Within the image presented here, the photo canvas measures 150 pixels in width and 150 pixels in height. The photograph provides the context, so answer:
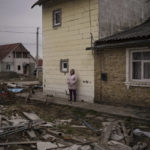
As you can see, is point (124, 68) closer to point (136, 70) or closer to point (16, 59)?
point (136, 70)

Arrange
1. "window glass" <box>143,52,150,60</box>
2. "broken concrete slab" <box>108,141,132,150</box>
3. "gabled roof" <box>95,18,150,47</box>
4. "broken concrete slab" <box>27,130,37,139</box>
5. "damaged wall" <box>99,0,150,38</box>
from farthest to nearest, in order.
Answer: "damaged wall" <box>99,0,150,38</box> < "window glass" <box>143,52,150,60</box> < "gabled roof" <box>95,18,150,47</box> < "broken concrete slab" <box>27,130,37,139</box> < "broken concrete slab" <box>108,141,132,150</box>

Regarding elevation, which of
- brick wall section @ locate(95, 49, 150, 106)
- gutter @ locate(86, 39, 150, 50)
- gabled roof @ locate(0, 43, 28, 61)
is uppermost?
gabled roof @ locate(0, 43, 28, 61)

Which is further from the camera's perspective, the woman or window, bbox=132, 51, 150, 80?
the woman

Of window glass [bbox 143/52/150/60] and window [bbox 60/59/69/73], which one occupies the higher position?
window glass [bbox 143/52/150/60]

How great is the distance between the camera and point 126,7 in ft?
40.3

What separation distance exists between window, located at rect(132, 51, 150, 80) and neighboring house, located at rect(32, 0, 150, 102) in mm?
2054

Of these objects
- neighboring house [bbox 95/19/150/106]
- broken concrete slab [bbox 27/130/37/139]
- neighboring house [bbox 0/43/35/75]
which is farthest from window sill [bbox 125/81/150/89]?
neighboring house [bbox 0/43/35/75]

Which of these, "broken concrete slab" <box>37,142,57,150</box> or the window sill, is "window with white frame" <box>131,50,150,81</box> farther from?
"broken concrete slab" <box>37,142,57,150</box>

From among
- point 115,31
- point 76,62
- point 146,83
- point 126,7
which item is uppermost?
point 126,7

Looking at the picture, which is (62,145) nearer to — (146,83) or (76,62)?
(146,83)

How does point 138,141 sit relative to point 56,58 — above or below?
below

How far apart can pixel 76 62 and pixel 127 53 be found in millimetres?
3227

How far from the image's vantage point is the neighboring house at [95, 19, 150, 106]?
30.2 ft

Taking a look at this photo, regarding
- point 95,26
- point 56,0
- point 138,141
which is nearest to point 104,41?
point 95,26
